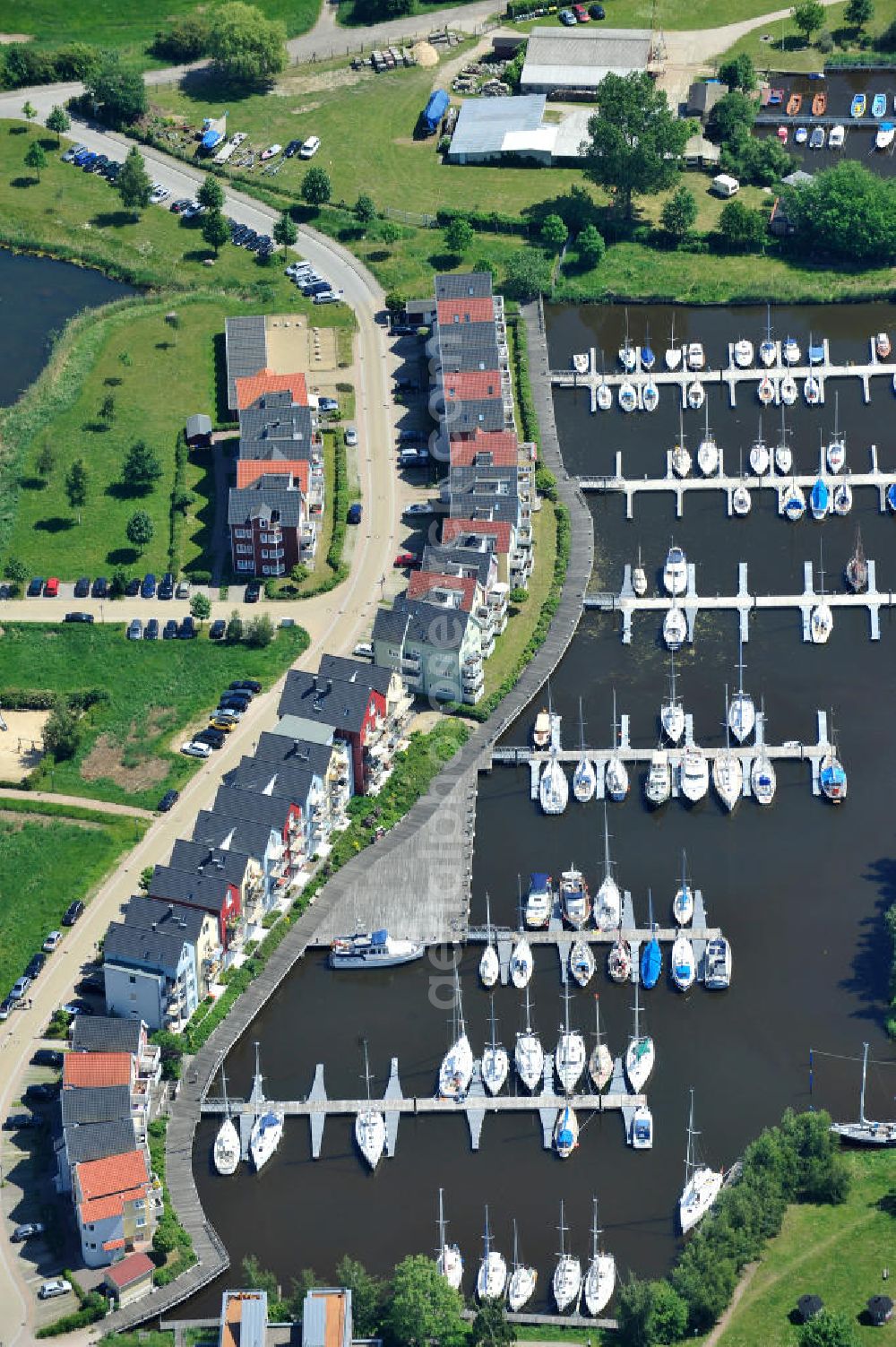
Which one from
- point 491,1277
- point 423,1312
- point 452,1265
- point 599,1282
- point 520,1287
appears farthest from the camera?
point 452,1265

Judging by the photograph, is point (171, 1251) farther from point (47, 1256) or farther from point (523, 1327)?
point (523, 1327)

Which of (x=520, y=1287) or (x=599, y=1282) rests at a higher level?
(x=599, y=1282)

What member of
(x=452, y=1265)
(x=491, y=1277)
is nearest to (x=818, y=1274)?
(x=491, y=1277)

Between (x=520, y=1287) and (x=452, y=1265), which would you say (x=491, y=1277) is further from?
(x=452, y=1265)

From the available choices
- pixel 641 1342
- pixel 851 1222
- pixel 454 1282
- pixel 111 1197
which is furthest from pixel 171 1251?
pixel 851 1222

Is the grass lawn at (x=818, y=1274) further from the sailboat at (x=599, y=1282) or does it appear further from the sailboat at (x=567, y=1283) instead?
the sailboat at (x=567, y=1283)

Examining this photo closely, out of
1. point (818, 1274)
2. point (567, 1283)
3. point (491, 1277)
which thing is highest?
point (491, 1277)

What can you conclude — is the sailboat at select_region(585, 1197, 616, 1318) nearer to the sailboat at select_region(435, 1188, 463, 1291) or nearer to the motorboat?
the motorboat
